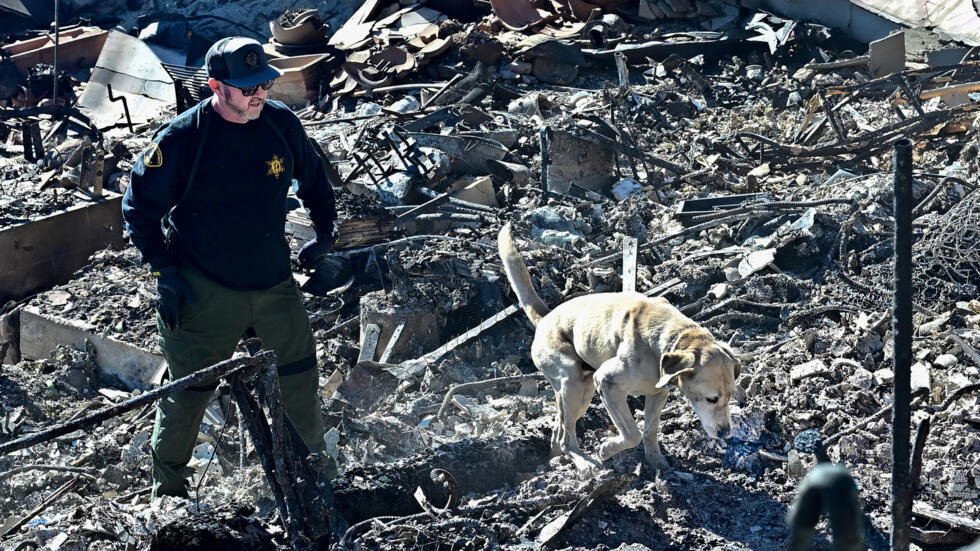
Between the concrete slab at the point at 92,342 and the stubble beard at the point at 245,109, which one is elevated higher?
the stubble beard at the point at 245,109

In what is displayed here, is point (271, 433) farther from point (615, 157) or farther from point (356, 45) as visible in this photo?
point (356, 45)

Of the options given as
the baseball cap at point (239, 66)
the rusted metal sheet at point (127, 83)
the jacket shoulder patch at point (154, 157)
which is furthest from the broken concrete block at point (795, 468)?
the rusted metal sheet at point (127, 83)

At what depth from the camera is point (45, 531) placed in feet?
14.3

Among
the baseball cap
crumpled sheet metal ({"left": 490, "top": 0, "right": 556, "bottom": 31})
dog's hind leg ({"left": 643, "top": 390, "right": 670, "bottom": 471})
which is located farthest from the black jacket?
crumpled sheet metal ({"left": 490, "top": 0, "right": 556, "bottom": 31})

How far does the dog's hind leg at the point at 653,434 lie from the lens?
5.35m

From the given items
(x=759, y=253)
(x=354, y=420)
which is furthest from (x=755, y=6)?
(x=354, y=420)

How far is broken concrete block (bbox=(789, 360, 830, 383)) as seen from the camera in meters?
6.21

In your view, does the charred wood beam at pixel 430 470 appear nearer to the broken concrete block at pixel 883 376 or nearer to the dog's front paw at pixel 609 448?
the dog's front paw at pixel 609 448

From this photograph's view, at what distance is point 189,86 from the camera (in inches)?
394

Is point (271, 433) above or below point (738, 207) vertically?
above

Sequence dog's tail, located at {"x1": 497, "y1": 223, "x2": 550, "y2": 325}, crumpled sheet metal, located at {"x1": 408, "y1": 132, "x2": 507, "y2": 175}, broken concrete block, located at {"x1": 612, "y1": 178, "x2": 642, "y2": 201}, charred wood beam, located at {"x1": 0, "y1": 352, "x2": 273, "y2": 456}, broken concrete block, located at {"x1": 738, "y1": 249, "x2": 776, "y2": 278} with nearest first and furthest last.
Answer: charred wood beam, located at {"x1": 0, "y1": 352, "x2": 273, "y2": 456} → dog's tail, located at {"x1": 497, "y1": 223, "x2": 550, "y2": 325} → broken concrete block, located at {"x1": 738, "y1": 249, "x2": 776, "y2": 278} → broken concrete block, located at {"x1": 612, "y1": 178, "x2": 642, "y2": 201} → crumpled sheet metal, located at {"x1": 408, "y1": 132, "x2": 507, "y2": 175}

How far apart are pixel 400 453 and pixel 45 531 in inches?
91.1

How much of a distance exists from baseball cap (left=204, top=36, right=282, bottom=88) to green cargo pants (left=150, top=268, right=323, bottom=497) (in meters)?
0.96

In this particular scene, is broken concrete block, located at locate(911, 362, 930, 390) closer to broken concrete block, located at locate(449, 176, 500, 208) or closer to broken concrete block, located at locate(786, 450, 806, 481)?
broken concrete block, located at locate(786, 450, 806, 481)
